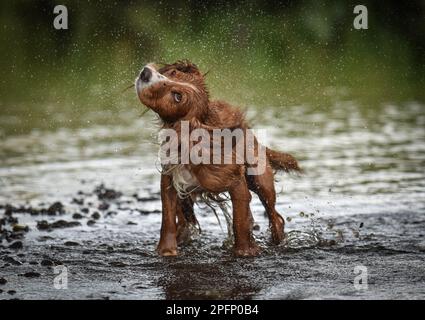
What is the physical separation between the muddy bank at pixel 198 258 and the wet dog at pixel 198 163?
0.30 m

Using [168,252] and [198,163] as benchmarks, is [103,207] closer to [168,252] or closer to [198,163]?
[168,252]

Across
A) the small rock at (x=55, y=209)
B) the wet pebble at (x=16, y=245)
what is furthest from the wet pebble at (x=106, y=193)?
the wet pebble at (x=16, y=245)

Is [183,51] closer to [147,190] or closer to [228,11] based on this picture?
[228,11]

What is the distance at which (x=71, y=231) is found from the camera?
7.74 meters

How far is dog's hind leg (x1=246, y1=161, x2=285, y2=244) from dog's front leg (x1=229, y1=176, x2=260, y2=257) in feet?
1.06

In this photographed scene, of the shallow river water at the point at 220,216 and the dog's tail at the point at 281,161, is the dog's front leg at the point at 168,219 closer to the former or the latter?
the shallow river water at the point at 220,216

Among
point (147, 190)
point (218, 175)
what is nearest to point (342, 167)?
point (147, 190)

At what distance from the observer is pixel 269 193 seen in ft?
22.2

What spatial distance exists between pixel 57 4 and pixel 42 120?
388cm

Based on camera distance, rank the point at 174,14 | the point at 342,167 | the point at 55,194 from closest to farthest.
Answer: the point at 55,194, the point at 342,167, the point at 174,14

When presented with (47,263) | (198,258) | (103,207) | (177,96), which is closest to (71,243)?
(47,263)

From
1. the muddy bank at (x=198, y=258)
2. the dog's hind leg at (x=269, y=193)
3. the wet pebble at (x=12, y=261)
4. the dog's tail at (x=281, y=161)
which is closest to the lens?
the muddy bank at (x=198, y=258)

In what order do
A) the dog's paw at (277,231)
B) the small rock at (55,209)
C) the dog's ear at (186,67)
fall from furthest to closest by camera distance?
the small rock at (55,209), the dog's paw at (277,231), the dog's ear at (186,67)

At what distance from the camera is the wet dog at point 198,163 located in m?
5.98
